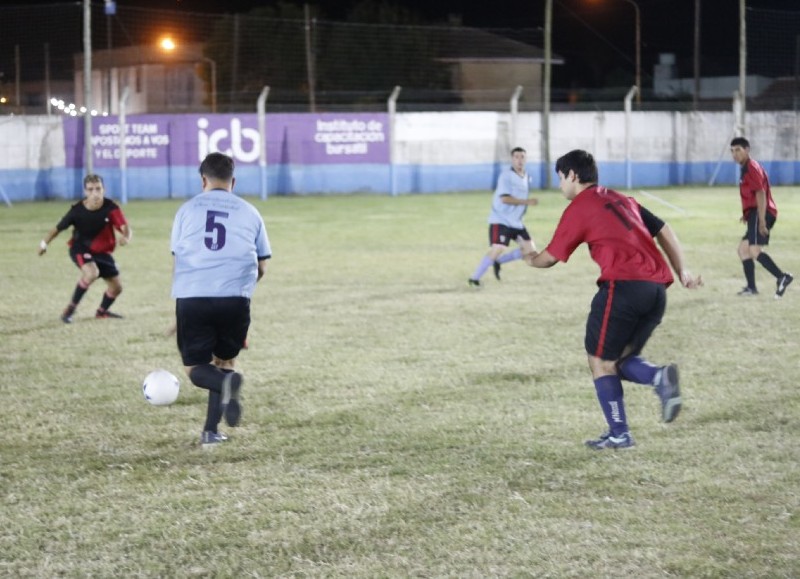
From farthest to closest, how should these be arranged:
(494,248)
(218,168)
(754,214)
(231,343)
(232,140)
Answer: (232,140), (494,248), (754,214), (231,343), (218,168)

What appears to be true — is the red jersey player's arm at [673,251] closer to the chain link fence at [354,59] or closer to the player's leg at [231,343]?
the player's leg at [231,343]

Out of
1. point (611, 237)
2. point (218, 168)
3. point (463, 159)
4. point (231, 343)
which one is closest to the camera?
point (611, 237)

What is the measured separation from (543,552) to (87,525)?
2116 millimetres

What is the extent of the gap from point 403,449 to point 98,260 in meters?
6.39

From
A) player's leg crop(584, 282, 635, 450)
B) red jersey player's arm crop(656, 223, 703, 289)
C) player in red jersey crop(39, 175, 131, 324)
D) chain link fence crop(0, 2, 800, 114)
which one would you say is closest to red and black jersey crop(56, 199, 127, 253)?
player in red jersey crop(39, 175, 131, 324)

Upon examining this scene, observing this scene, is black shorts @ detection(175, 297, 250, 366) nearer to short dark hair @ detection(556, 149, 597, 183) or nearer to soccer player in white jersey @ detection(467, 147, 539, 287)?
short dark hair @ detection(556, 149, 597, 183)

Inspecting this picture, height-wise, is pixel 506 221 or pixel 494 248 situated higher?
pixel 506 221

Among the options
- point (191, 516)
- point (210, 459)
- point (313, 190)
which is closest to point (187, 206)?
point (210, 459)

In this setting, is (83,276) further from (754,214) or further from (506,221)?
(754,214)

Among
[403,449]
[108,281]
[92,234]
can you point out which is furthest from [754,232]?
[403,449]

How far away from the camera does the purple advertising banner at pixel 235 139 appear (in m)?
34.4

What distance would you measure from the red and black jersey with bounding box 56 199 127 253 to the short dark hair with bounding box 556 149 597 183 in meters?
6.56

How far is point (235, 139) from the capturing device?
116 ft

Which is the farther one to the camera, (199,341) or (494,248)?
(494,248)
